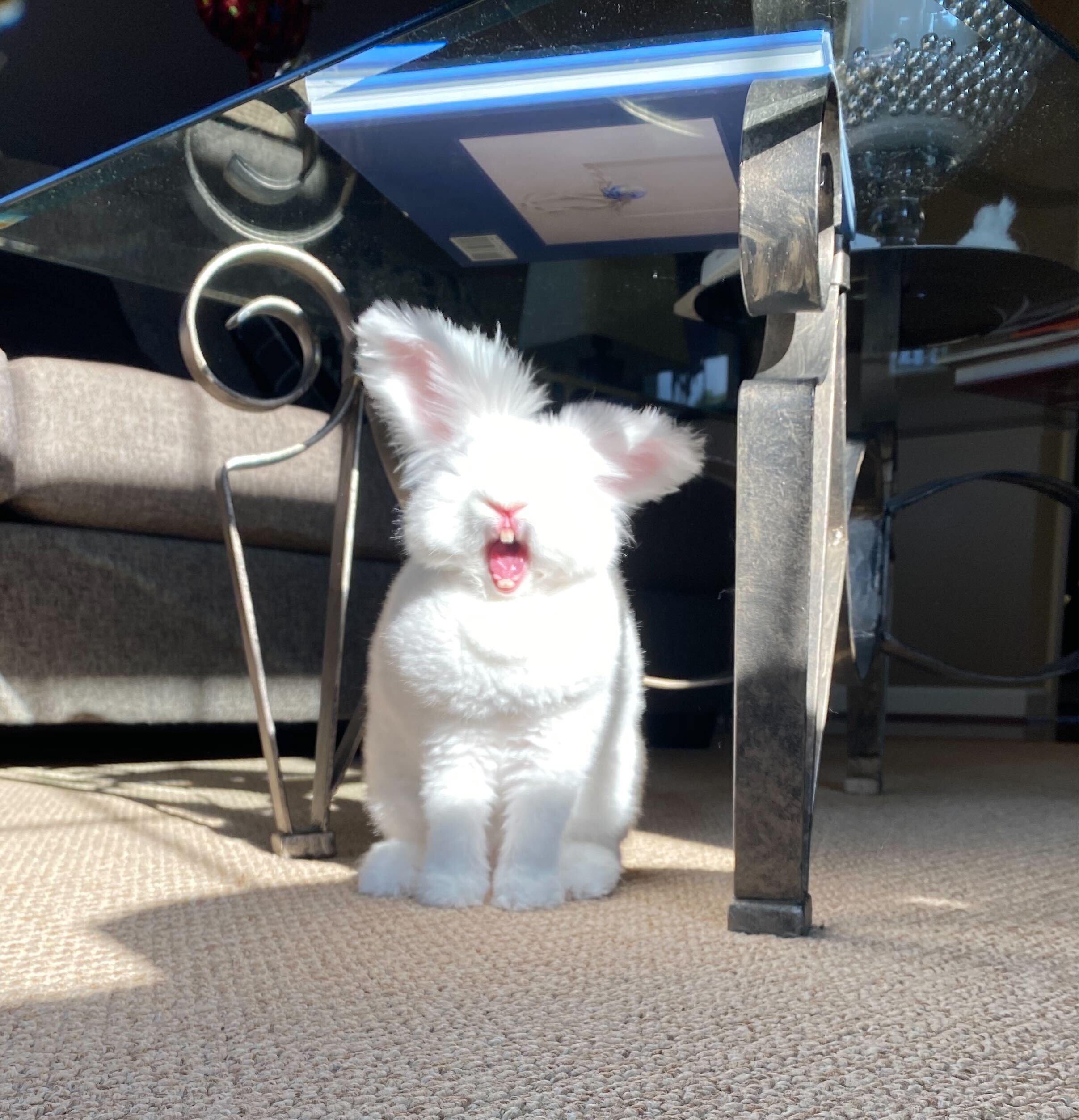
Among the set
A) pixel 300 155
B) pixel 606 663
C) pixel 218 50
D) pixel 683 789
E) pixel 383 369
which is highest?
pixel 218 50

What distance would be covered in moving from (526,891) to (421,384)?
378 mm

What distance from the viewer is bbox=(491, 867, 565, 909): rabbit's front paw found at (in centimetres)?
72

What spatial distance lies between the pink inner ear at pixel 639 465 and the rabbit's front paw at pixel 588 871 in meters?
0.27

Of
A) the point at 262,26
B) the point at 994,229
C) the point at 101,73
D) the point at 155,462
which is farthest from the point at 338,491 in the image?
the point at 101,73

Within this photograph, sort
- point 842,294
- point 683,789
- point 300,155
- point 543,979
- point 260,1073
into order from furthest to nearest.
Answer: point 683,789
point 300,155
point 842,294
point 543,979
point 260,1073

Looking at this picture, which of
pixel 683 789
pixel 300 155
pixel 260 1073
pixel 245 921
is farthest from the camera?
pixel 683 789

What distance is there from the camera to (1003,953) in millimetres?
651

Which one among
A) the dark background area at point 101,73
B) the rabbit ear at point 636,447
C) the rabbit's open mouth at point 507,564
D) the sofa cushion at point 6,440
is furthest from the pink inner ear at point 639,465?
the dark background area at point 101,73

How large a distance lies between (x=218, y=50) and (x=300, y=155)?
166 cm

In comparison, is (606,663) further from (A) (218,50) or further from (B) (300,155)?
(A) (218,50)

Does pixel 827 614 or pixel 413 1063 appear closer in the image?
pixel 413 1063

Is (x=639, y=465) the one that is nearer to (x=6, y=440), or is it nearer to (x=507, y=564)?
(x=507, y=564)

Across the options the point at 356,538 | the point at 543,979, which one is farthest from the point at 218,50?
the point at 543,979

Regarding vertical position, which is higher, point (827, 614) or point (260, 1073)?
point (827, 614)
